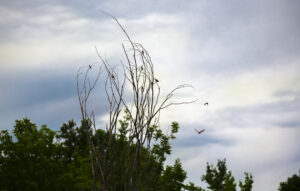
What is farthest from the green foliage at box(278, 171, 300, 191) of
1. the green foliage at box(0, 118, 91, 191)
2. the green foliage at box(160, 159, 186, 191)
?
the green foliage at box(0, 118, 91, 191)

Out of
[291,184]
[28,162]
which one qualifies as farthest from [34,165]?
[291,184]

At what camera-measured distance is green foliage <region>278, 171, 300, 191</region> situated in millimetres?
31094

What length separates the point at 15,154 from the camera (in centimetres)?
2172

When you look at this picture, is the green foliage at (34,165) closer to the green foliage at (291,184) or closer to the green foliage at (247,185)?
the green foliage at (247,185)

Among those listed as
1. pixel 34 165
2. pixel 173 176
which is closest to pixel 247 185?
pixel 173 176

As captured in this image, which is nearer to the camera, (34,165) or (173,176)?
(173,176)

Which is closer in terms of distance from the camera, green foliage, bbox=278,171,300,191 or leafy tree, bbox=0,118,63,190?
leafy tree, bbox=0,118,63,190

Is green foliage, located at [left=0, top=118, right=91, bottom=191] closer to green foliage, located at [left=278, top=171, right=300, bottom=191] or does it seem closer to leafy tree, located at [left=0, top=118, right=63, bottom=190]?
leafy tree, located at [left=0, top=118, right=63, bottom=190]

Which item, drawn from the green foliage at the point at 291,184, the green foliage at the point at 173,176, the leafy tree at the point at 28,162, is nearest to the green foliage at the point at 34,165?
the leafy tree at the point at 28,162

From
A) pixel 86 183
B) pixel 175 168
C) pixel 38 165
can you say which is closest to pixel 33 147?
pixel 38 165

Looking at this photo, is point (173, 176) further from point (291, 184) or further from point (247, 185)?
point (291, 184)

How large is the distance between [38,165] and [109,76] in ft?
60.7

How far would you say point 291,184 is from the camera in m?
31.5

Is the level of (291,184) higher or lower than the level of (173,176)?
higher
